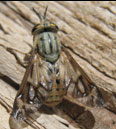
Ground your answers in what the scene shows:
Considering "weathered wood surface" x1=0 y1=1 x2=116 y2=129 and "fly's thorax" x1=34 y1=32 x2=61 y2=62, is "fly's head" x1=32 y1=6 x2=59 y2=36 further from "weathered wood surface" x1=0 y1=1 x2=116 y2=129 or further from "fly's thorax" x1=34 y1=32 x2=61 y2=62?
"weathered wood surface" x1=0 y1=1 x2=116 y2=129

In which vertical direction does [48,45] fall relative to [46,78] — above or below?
above

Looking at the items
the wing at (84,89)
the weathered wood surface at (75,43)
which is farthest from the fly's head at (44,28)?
the wing at (84,89)

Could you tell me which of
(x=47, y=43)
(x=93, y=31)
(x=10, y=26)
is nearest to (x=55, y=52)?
(x=47, y=43)

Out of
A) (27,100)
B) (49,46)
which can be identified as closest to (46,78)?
(27,100)

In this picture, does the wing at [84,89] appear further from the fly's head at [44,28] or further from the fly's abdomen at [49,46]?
the fly's head at [44,28]

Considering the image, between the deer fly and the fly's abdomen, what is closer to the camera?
A: the deer fly

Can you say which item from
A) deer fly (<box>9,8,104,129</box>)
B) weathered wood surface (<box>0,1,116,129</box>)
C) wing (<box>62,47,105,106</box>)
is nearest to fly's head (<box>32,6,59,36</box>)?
deer fly (<box>9,8,104,129</box>)

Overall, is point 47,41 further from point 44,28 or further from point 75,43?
point 75,43

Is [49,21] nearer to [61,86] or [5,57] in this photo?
[5,57]
